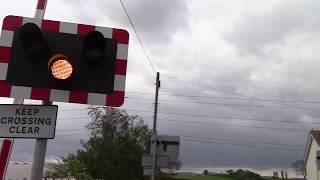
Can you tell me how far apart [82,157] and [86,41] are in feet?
122

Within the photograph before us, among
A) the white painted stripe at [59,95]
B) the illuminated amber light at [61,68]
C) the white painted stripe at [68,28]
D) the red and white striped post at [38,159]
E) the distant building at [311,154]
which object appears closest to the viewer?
the red and white striped post at [38,159]

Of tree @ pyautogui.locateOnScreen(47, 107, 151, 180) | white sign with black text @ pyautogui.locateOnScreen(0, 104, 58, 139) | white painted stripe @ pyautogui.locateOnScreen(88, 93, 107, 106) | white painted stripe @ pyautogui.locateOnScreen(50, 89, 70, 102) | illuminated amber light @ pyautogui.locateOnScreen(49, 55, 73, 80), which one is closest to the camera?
white sign with black text @ pyautogui.locateOnScreen(0, 104, 58, 139)

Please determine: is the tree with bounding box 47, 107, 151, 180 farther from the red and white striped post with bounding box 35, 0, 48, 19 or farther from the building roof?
the red and white striped post with bounding box 35, 0, 48, 19

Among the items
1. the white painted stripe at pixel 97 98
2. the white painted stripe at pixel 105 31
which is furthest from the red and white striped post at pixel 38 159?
the white painted stripe at pixel 105 31

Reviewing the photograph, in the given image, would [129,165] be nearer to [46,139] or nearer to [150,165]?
[150,165]

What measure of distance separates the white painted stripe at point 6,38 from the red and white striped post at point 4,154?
3.00 ft

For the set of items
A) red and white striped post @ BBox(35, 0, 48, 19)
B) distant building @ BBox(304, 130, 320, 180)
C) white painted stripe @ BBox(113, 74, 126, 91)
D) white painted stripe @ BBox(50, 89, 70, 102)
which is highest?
distant building @ BBox(304, 130, 320, 180)

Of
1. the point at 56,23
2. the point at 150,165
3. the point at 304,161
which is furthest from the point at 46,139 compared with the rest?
the point at 304,161

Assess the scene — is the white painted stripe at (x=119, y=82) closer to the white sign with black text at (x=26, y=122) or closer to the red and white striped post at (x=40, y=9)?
the white sign with black text at (x=26, y=122)

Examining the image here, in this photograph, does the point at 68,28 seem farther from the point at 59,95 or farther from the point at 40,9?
the point at 59,95

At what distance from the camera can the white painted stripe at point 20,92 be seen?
4957 mm

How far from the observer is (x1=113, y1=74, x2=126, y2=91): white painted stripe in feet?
16.8

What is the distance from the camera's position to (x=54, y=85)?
493 centimetres

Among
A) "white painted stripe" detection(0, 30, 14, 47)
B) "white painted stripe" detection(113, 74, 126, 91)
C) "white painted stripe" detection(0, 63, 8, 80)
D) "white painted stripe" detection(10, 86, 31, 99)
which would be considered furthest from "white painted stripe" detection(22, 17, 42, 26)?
"white painted stripe" detection(113, 74, 126, 91)
